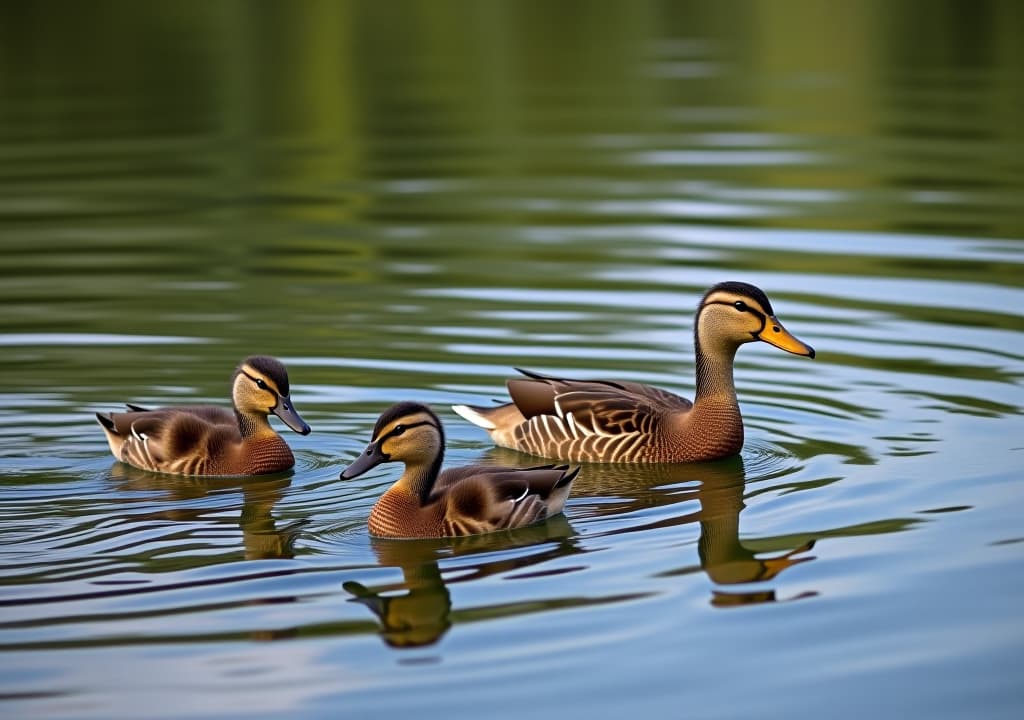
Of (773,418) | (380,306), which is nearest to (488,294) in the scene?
(380,306)

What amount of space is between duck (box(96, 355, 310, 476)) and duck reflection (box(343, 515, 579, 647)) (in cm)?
188

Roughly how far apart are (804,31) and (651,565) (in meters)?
38.2

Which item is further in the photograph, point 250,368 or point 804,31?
point 804,31

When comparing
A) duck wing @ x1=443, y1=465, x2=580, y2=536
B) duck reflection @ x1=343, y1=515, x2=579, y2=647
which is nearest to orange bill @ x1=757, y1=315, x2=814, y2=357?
duck reflection @ x1=343, y1=515, x2=579, y2=647

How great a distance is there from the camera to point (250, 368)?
12.1 metres

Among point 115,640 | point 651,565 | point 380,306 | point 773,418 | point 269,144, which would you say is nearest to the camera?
point 115,640

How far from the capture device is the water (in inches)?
338

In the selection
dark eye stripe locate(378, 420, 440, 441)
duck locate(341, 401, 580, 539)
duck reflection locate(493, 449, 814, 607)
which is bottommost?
duck reflection locate(493, 449, 814, 607)

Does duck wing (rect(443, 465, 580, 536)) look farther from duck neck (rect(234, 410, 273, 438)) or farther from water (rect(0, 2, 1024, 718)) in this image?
duck neck (rect(234, 410, 273, 438))

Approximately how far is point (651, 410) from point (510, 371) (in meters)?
2.28

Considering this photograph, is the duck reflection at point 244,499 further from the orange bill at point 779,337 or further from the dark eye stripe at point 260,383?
the orange bill at point 779,337

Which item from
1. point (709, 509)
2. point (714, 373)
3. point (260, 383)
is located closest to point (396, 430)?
point (260, 383)

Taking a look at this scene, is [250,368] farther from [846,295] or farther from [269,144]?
[269,144]

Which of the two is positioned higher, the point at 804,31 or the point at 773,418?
the point at 804,31
